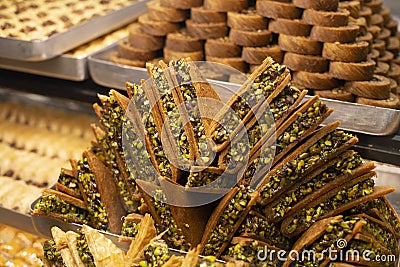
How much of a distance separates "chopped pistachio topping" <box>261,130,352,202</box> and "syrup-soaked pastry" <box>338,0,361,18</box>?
997mm

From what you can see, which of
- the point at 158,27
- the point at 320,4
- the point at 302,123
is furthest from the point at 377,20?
the point at 302,123

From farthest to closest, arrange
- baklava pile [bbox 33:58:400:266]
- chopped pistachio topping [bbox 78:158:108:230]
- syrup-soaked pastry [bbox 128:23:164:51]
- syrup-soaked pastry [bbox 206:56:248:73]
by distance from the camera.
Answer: syrup-soaked pastry [bbox 128:23:164:51], syrup-soaked pastry [bbox 206:56:248:73], chopped pistachio topping [bbox 78:158:108:230], baklava pile [bbox 33:58:400:266]

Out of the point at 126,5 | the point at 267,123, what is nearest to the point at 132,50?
the point at 126,5

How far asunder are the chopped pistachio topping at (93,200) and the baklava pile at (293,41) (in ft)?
2.97

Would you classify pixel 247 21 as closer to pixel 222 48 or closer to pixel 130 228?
pixel 222 48

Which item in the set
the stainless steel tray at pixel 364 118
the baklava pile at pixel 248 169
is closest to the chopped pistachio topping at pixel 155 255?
the baklava pile at pixel 248 169

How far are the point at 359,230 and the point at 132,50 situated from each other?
1.51 metres

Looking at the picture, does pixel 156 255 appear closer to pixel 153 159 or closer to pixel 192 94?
pixel 153 159

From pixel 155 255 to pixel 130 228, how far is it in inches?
10.0

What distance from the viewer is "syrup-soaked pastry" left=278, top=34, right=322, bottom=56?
2223mm

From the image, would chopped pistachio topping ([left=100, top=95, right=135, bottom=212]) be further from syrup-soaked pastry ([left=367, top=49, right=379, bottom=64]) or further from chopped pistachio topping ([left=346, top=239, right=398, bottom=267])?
syrup-soaked pastry ([left=367, top=49, right=379, bottom=64])

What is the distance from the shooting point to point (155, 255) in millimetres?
1412

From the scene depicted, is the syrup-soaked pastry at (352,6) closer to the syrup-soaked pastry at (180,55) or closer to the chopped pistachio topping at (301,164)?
the syrup-soaked pastry at (180,55)

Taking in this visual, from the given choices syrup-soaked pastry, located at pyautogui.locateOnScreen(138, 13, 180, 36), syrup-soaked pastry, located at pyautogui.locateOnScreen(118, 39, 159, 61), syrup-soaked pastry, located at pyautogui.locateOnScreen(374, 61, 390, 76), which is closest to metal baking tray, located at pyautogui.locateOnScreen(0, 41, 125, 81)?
syrup-soaked pastry, located at pyautogui.locateOnScreen(118, 39, 159, 61)
